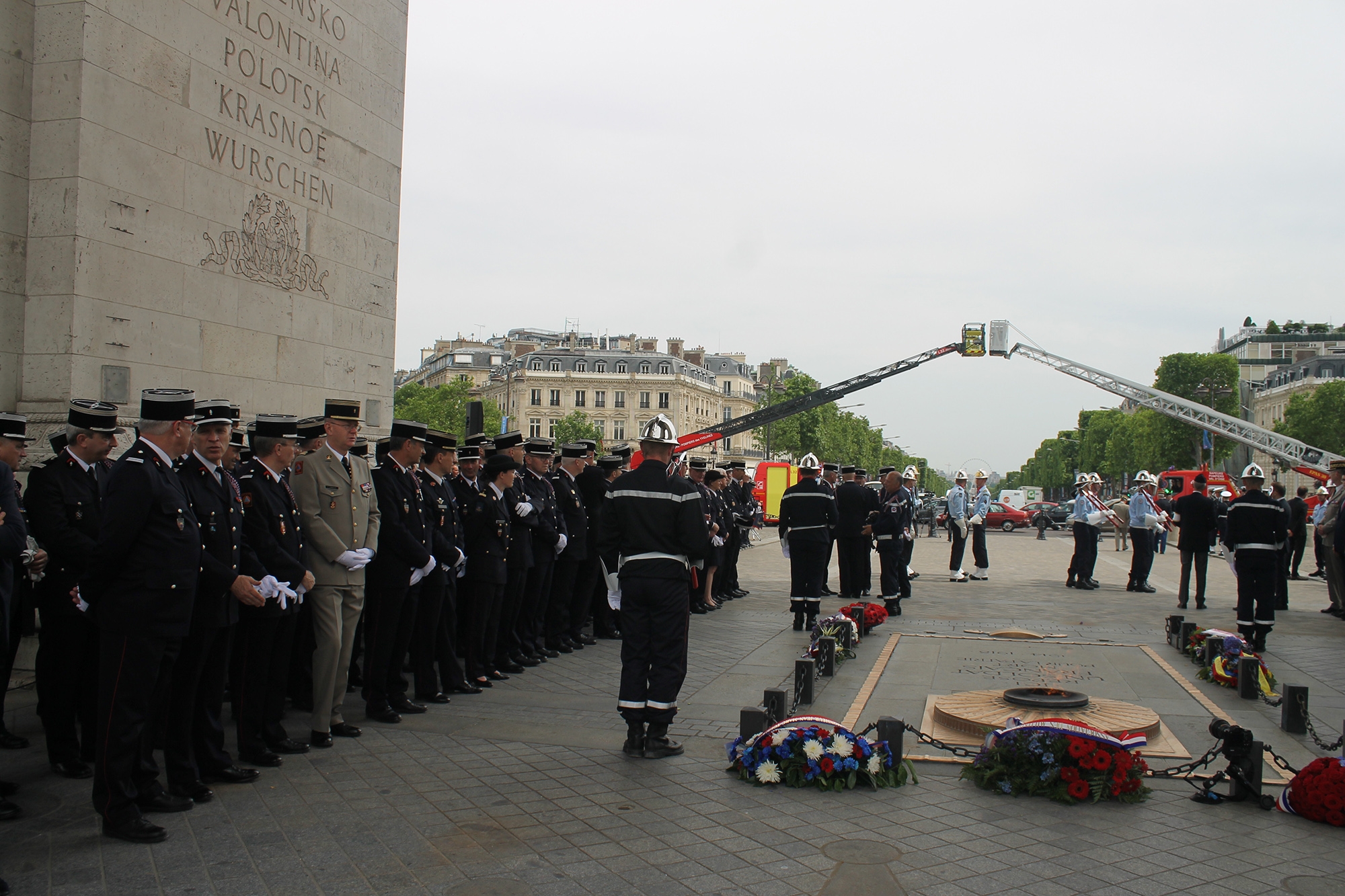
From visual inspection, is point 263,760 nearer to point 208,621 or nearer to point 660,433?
point 208,621

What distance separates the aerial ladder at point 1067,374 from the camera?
4478 cm

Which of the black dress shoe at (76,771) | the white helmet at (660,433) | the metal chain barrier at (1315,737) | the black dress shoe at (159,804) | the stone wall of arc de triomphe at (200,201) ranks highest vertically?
the stone wall of arc de triomphe at (200,201)

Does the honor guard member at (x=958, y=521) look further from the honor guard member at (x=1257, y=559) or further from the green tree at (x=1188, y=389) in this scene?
the green tree at (x=1188, y=389)

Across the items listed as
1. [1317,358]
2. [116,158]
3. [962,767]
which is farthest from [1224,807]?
[1317,358]

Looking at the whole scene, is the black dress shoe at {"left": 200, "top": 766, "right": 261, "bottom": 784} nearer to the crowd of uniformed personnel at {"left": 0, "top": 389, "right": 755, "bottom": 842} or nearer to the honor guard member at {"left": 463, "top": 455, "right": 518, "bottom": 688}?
the crowd of uniformed personnel at {"left": 0, "top": 389, "right": 755, "bottom": 842}

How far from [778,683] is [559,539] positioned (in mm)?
2771

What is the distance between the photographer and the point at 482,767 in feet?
21.9

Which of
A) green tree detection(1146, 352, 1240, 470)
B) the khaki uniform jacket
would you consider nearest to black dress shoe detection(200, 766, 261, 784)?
the khaki uniform jacket

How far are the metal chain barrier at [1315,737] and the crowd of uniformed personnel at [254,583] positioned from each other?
4283 millimetres

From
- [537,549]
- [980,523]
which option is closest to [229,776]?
[537,549]

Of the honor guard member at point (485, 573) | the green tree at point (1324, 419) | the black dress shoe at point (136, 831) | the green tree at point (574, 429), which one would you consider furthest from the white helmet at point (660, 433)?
the green tree at point (574, 429)

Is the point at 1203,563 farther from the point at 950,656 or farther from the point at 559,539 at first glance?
the point at 559,539

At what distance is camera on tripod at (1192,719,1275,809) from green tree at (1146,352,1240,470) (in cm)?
7782

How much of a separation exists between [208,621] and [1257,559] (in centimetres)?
1109
